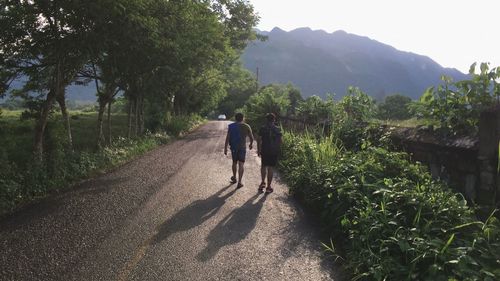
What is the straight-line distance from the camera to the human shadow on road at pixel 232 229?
571 centimetres

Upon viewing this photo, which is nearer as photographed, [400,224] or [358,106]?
[400,224]

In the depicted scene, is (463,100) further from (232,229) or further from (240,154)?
(240,154)

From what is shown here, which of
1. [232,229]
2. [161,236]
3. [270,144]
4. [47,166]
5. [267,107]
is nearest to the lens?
[161,236]

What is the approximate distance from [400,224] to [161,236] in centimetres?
361

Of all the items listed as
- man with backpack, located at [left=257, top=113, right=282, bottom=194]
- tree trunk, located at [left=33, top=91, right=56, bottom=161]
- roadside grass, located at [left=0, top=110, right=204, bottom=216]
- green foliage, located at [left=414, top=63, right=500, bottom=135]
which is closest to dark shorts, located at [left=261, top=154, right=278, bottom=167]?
man with backpack, located at [left=257, top=113, right=282, bottom=194]

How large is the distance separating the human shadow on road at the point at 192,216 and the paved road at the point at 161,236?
2 cm

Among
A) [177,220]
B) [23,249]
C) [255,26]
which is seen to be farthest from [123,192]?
[255,26]

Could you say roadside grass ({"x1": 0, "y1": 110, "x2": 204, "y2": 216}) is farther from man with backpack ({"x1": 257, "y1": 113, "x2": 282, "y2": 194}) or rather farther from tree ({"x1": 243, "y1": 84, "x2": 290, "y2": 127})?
tree ({"x1": 243, "y1": 84, "x2": 290, "y2": 127})

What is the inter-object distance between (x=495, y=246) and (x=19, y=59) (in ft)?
37.1

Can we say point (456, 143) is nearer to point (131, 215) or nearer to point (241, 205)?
point (241, 205)

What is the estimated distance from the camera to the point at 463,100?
20.8 ft

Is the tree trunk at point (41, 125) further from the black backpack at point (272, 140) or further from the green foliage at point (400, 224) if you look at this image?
the green foliage at point (400, 224)

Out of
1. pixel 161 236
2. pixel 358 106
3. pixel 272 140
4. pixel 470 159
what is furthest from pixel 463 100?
pixel 358 106

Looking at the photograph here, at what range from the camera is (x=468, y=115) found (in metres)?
6.22
